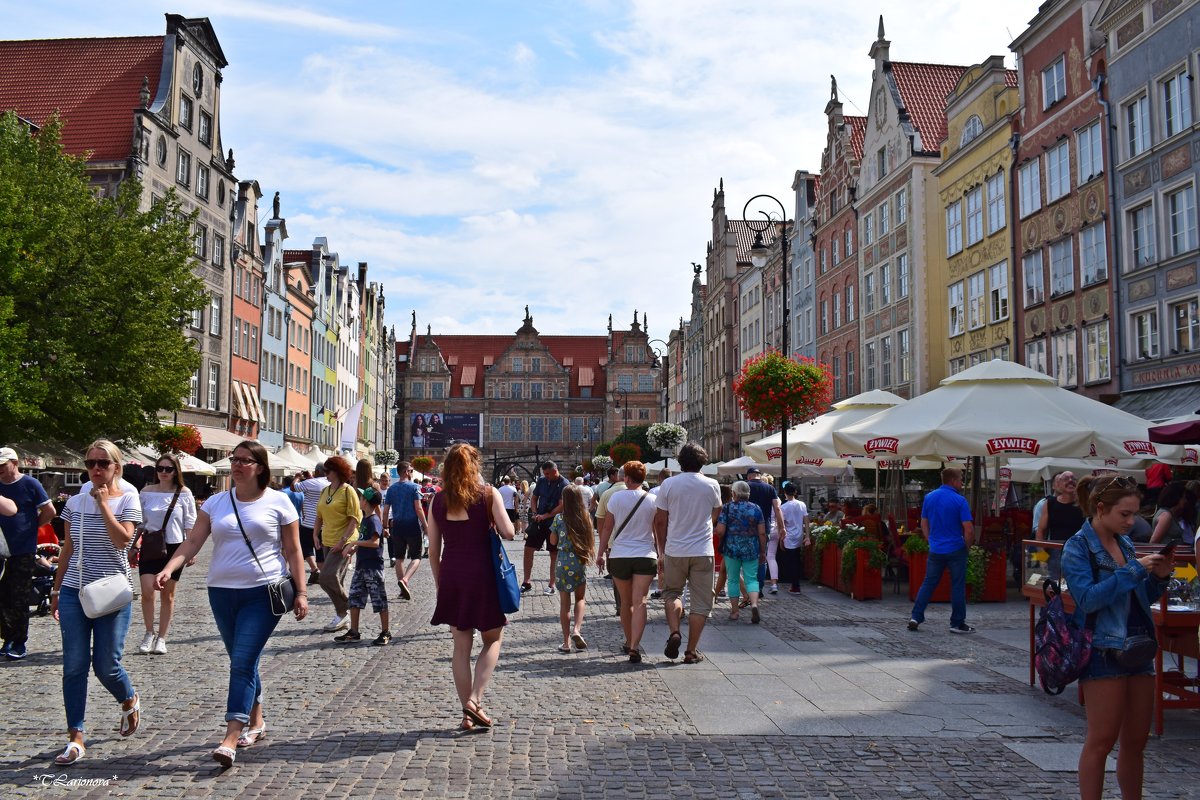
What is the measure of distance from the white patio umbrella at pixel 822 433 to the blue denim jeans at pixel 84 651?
14241mm

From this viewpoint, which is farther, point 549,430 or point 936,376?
point 549,430

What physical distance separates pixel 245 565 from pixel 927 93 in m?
38.3

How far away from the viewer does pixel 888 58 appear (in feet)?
133

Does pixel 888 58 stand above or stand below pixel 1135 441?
above

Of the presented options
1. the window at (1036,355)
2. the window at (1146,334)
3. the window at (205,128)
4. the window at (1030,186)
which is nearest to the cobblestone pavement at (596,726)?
the window at (1146,334)

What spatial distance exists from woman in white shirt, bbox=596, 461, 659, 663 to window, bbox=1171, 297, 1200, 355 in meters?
16.4

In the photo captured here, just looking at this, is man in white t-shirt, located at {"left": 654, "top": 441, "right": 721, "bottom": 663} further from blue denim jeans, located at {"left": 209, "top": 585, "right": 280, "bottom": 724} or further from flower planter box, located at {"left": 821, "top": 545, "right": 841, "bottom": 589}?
flower planter box, located at {"left": 821, "top": 545, "right": 841, "bottom": 589}

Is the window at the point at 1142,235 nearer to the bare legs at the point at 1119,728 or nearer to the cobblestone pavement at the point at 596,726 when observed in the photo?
the cobblestone pavement at the point at 596,726

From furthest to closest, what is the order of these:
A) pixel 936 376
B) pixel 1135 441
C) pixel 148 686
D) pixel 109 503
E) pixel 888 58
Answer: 1. pixel 888 58
2. pixel 936 376
3. pixel 1135 441
4. pixel 148 686
5. pixel 109 503

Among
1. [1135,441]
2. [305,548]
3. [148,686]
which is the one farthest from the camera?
[305,548]

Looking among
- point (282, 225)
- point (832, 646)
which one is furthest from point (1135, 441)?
point (282, 225)

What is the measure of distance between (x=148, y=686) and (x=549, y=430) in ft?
320

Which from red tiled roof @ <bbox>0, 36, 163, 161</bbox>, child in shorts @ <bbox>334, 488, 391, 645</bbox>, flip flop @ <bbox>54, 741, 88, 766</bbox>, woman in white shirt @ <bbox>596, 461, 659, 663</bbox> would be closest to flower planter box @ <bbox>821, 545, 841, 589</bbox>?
woman in white shirt @ <bbox>596, 461, 659, 663</bbox>

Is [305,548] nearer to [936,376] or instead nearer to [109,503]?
[109,503]
